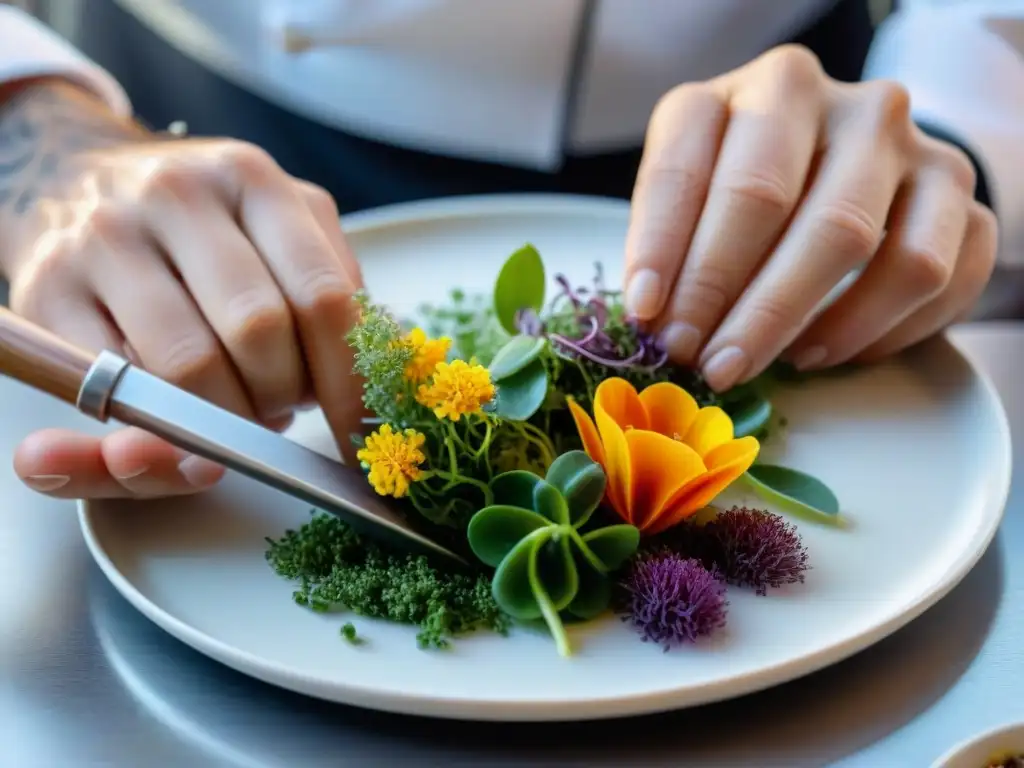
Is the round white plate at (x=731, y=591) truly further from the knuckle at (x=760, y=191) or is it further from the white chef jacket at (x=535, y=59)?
the white chef jacket at (x=535, y=59)

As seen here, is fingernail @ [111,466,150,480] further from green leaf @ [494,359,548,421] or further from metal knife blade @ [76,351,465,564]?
green leaf @ [494,359,548,421]

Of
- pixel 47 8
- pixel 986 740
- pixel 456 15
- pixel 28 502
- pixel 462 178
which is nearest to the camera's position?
pixel 986 740

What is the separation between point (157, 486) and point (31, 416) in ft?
0.79

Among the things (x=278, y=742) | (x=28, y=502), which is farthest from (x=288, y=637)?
(x=28, y=502)

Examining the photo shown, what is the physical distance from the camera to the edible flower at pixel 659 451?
0.48 metres

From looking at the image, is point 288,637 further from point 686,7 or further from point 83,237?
point 686,7

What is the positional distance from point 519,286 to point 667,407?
0.16m

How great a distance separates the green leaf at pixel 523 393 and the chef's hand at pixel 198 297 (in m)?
0.10

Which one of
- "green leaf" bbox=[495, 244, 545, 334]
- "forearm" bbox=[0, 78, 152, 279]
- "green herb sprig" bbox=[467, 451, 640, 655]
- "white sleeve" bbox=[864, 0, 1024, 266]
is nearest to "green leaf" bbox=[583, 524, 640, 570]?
"green herb sprig" bbox=[467, 451, 640, 655]

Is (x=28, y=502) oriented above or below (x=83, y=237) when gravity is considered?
below

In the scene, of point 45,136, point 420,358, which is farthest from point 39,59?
point 420,358

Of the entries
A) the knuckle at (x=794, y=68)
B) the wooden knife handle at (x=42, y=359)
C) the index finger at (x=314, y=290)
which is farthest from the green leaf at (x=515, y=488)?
the knuckle at (x=794, y=68)

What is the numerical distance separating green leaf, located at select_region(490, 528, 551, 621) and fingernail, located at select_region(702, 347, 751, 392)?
7.8 inches

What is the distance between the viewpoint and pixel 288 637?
18.1 inches
